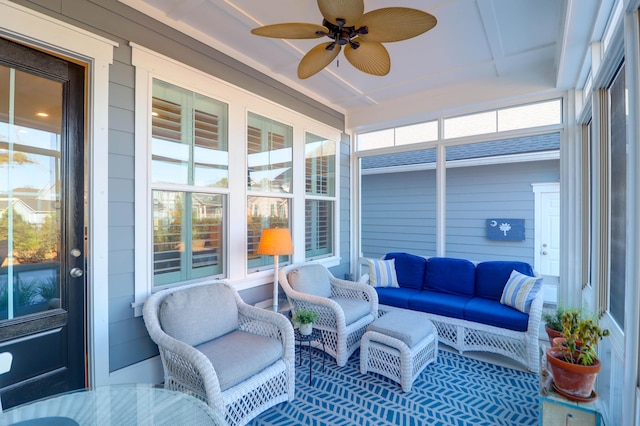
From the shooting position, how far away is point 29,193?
204 cm

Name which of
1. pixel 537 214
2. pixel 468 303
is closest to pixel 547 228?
pixel 537 214

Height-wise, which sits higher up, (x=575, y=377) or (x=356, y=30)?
(x=356, y=30)

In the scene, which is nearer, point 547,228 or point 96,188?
point 96,188

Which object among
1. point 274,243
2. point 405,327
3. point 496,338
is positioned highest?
point 274,243

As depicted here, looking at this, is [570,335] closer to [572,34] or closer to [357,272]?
[572,34]

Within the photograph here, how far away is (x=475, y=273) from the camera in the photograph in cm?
375

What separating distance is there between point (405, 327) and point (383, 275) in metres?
1.34

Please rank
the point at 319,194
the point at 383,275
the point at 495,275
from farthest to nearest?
the point at 319,194 → the point at 383,275 → the point at 495,275

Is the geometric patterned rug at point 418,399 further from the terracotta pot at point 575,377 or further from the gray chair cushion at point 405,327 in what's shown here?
the terracotta pot at point 575,377

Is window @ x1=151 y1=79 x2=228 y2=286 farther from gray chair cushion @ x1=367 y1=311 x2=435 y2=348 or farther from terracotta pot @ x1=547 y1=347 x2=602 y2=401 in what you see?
terracotta pot @ x1=547 y1=347 x2=602 y2=401

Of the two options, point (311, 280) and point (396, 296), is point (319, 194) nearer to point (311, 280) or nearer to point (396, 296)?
point (311, 280)

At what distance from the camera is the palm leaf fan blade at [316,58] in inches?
84.9

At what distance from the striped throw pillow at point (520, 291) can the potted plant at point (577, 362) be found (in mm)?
1282

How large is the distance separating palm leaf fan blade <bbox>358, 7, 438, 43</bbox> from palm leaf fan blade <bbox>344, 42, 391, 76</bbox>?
0.41 ft
